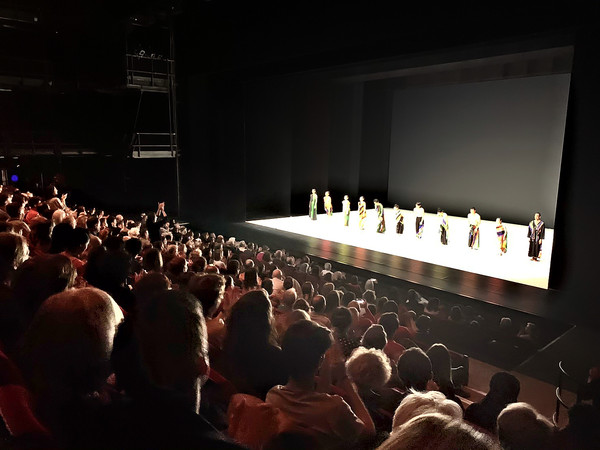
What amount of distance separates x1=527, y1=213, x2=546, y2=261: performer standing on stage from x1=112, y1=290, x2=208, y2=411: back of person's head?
683cm

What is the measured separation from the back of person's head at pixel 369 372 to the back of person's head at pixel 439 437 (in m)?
0.92

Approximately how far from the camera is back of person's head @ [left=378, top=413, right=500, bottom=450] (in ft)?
3.06

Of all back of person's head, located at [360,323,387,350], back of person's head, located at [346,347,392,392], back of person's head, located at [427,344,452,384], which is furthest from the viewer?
back of person's head, located at [360,323,387,350]

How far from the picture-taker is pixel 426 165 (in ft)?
42.0

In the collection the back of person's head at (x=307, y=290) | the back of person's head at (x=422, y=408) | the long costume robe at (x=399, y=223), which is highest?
the back of person's head at (x=422, y=408)

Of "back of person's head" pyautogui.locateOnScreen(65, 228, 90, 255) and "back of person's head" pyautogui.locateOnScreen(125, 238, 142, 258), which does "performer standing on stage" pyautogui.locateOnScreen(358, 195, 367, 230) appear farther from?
"back of person's head" pyautogui.locateOnScreen(65, 228, 90, 255)

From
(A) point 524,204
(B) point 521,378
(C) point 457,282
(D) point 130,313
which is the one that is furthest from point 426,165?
(D) point 130,313

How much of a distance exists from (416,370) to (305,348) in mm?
669

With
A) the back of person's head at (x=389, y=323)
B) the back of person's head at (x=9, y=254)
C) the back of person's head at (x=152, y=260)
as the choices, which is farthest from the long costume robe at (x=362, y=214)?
the back of person's head at (x=9, y=254)

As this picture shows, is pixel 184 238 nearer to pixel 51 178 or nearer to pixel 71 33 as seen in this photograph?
pixel 51 178

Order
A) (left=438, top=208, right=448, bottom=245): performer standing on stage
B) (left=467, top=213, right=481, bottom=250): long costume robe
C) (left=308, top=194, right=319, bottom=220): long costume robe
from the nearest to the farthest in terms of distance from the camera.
Result: (left=467, top=213, right=481, bottom=250): long costume robe, (left=438, top=208, right=448, bottom=245): performer standing on stage, (left=308, top=194, right=319, bottom=220): long costume robe

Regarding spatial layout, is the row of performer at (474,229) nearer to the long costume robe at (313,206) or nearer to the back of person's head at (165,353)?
the long costume robe at (313,206)

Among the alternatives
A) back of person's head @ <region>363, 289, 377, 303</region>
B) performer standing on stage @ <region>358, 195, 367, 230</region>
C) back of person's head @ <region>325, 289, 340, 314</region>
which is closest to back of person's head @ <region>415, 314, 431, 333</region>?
back of person's head @ <region>363, 289, 377, 303</region>

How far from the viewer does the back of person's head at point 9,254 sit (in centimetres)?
233
